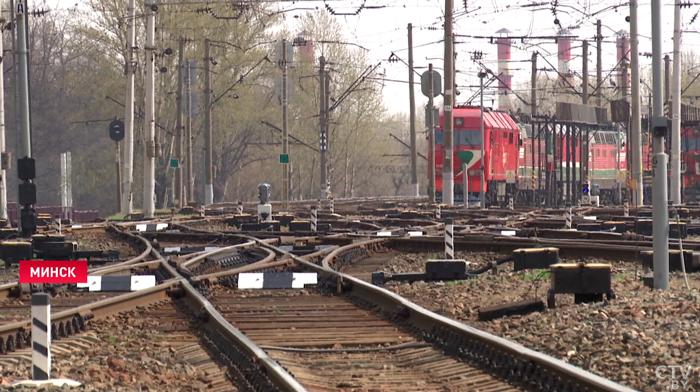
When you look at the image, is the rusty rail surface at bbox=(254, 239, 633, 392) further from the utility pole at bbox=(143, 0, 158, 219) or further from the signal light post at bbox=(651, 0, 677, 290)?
the utility pole at bbox=(143, 0, 158, 219)

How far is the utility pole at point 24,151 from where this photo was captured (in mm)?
23609

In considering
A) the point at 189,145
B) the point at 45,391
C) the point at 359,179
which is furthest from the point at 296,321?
the point at 359,179

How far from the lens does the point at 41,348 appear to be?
727cm

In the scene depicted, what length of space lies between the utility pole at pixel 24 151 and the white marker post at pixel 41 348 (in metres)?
16.6

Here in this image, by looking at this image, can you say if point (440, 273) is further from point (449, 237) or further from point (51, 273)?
point (51, 273)

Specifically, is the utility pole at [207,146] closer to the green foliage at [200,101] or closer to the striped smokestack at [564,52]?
the green foliage at [200,101]

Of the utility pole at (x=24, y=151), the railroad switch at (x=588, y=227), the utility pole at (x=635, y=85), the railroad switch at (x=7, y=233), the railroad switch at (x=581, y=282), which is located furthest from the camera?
the utility pole at (x=635, y=85)

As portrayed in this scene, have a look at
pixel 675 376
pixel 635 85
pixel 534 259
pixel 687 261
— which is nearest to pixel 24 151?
pixel 534 259

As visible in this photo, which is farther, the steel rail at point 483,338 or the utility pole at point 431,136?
the utility pole at point 431,136

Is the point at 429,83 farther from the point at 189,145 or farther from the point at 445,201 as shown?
the point at 189,145

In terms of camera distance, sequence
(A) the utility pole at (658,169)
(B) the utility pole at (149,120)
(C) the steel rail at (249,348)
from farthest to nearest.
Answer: (B) the utility pole at (149,120)
(A) the utility pole at (658,169)
(C) the steel rail at (249,348)

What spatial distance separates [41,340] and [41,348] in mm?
74

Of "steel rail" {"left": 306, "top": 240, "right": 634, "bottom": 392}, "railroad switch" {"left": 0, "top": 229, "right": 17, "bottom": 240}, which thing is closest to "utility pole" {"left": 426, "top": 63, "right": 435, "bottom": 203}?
"railroad switch" {"left": 0, "top": 229, "right": 17, "bottom": 240}

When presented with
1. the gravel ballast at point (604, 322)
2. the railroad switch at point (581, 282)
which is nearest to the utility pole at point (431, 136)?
the gravel ballast at point (604, 322)
